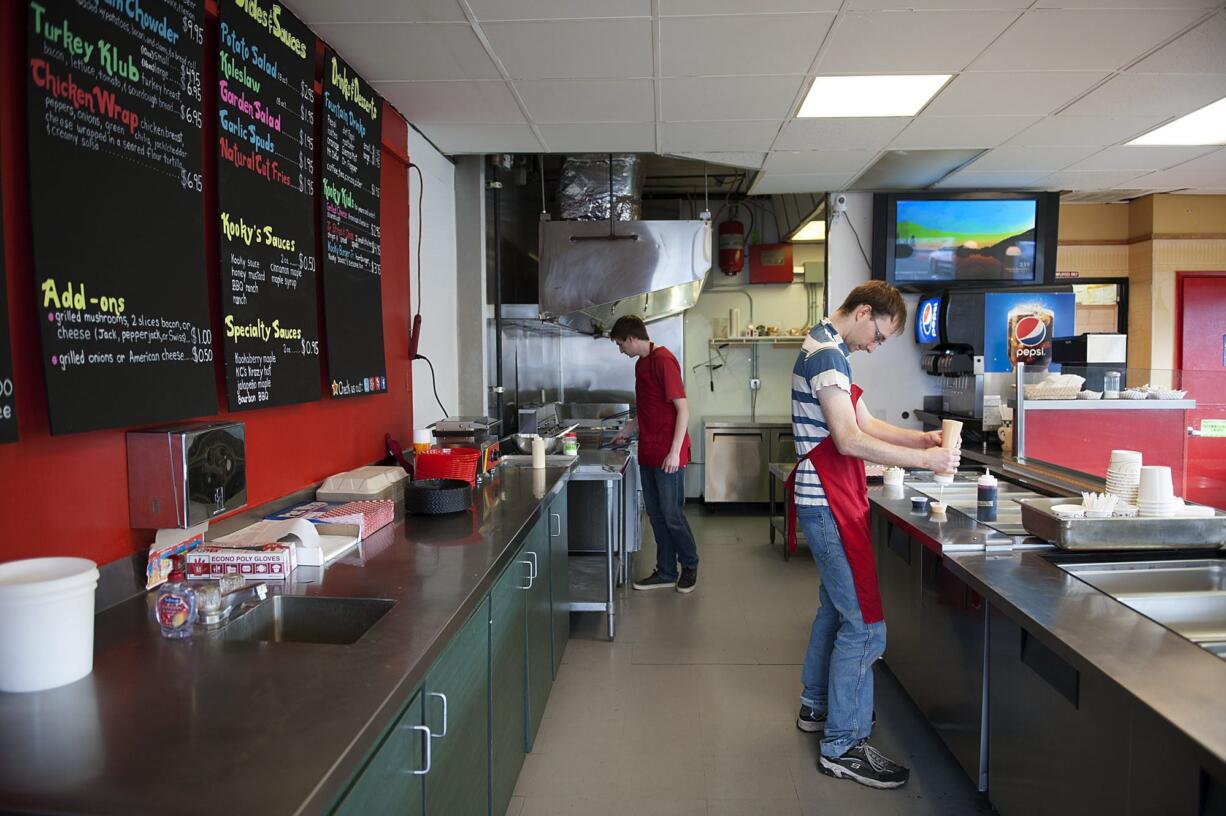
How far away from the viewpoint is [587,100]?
3484mm

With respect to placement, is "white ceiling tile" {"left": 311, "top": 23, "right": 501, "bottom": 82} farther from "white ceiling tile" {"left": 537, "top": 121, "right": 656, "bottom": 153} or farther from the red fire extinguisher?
the red fire extinguisher

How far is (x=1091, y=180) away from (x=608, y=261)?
3.31 metres

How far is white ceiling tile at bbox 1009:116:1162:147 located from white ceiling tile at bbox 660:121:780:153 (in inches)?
53.8

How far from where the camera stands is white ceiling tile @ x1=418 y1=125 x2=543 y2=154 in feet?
12.7

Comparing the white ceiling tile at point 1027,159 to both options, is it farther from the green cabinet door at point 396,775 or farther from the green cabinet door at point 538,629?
Result: the green cabinet door at point 396,775

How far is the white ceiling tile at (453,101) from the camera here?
3.28 meters

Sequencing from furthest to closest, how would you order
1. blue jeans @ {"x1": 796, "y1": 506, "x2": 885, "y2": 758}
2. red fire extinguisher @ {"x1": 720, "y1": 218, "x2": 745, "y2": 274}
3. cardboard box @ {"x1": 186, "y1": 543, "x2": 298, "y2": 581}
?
1. red fire extinguisher @ {"x1": 720, "y1": 218, "x2": 745, "y2": 274}
2. blue jeans @ {"x1": 796, "y1": 506, "x2": 885, "y2": 758}
3. cardboard box @ {"x1": 186, "y1": 543, "x2": 298, "y2": 581}

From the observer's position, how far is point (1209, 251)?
6.44 meters

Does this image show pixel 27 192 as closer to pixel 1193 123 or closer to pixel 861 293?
pixel 861 293

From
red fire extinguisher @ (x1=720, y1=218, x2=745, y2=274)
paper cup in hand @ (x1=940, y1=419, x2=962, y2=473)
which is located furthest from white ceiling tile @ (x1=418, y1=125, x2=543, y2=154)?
red fire extinguisher @ (x1=720, y1=218, x2=745, y2=274)

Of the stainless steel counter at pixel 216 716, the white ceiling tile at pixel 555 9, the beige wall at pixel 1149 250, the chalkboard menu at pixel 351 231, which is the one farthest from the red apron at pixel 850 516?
the beige wall at pixel 1149 250

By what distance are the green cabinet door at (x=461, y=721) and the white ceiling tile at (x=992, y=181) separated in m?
4.47

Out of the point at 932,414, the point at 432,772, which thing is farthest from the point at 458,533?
the point at 932,414

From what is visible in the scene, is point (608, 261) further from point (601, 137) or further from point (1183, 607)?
point (1183, 607)
